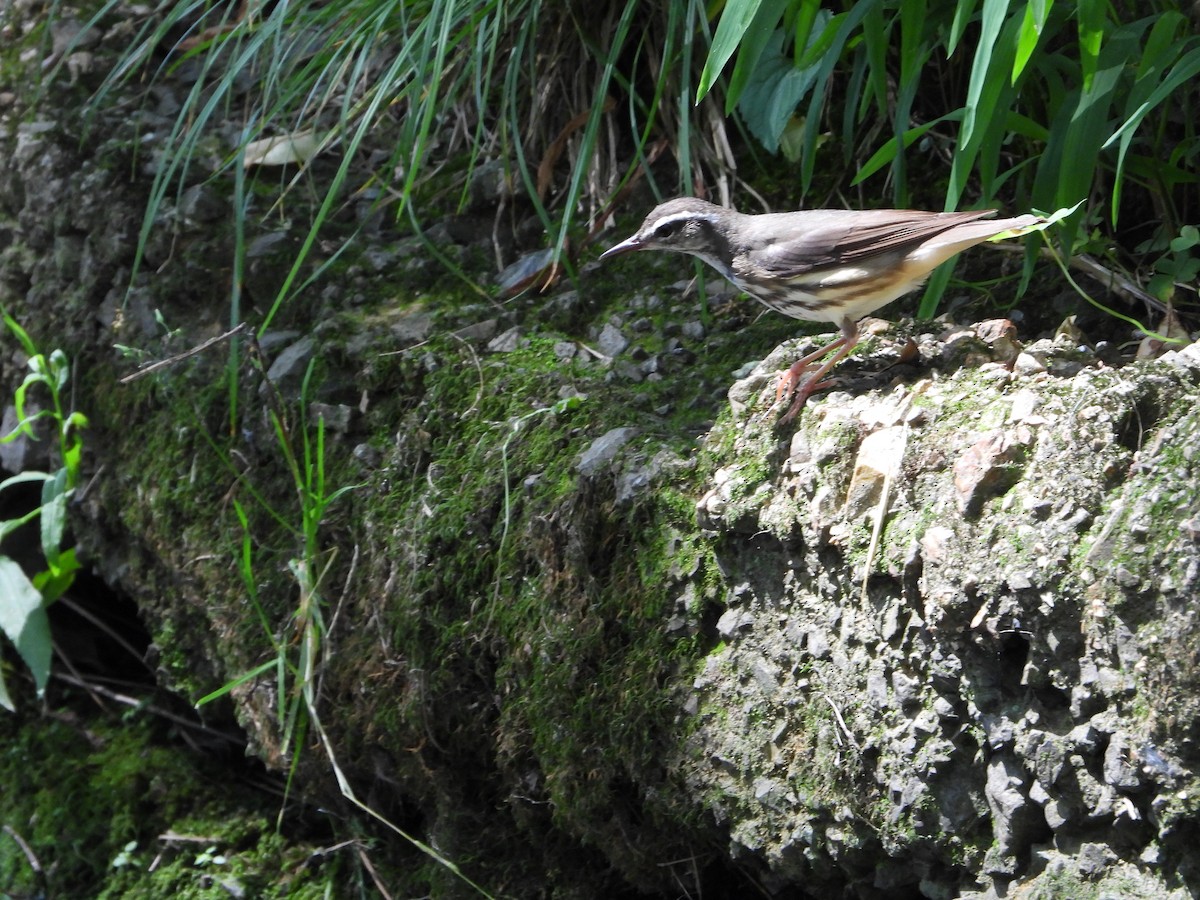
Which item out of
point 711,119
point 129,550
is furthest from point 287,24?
point 129,550

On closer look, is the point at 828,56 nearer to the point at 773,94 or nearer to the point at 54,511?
the point at 773,94

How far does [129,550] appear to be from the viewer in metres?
4.25

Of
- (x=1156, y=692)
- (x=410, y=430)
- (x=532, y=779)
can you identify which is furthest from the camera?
(x=410, y=430)

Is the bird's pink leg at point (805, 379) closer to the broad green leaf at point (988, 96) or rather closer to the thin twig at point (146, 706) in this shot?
the broad green leaf at point (988, 96)

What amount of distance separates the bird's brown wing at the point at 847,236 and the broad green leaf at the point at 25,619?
2.44 m

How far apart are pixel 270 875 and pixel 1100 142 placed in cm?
304

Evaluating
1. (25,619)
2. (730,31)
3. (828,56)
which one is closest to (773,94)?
(828,56)

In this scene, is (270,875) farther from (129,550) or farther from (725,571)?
(725,571)

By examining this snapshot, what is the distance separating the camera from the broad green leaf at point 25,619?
380 centimetres

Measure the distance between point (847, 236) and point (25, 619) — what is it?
2695 mm

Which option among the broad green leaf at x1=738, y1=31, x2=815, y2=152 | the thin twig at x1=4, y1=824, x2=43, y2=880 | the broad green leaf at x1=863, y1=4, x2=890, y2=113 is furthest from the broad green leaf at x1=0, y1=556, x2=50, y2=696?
the broad green leaf at x1=863, y1=4, x2=890, y2=113

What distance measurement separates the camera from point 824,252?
3.00 metres

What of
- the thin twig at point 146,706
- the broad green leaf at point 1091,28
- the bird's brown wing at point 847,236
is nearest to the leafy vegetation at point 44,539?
the thin twig at point 146,706

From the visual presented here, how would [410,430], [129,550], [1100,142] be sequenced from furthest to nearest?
[129,550] → [410,430] → [1100,142]
